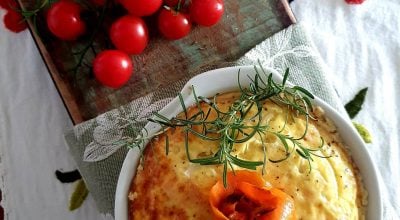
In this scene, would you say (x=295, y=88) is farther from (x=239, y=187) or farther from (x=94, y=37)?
(x=94, y=37)

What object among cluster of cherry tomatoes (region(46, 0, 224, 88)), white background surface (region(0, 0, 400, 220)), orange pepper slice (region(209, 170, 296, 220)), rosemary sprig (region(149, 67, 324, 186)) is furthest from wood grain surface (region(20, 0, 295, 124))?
orange pepper slice (region(209, 170, 296, 220))

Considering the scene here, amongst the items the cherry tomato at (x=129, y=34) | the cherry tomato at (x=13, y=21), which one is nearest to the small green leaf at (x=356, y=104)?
the cherry tomato at (x=129, y=34)

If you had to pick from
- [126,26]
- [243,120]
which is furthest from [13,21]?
[243,120]

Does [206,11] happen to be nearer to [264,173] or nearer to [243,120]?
[243,120]

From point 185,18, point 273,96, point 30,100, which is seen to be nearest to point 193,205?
point 273,96

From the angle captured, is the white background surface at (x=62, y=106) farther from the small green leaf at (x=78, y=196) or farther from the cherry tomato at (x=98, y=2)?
the cherry tomato at (x=98, y=2)

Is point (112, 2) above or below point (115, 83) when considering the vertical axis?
above

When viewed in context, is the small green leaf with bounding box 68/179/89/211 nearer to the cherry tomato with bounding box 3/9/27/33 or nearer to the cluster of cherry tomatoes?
the cluster of cherry tomatoes
